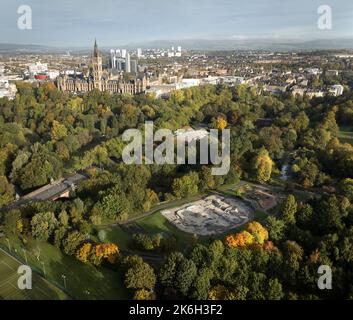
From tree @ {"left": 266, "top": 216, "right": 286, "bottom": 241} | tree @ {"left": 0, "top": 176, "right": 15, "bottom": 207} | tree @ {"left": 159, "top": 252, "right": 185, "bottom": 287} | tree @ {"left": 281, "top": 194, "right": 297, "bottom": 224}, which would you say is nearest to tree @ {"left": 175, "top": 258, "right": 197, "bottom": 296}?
tree @ {"left": 159, "top": 252, "right": 185, "bottom": 287}

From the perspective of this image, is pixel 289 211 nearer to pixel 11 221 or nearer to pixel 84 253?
pixel 84 253

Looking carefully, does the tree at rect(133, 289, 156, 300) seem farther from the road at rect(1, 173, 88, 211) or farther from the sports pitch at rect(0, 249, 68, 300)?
the road at rect(1, 173, 88, 211)

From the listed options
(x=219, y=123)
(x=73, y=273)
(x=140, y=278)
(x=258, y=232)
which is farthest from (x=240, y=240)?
(x=219, y=123)

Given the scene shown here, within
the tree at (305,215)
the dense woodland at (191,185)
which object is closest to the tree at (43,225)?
the dense woodland at (191,185)

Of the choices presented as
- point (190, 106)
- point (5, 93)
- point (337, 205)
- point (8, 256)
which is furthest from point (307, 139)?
point (5, 93)
